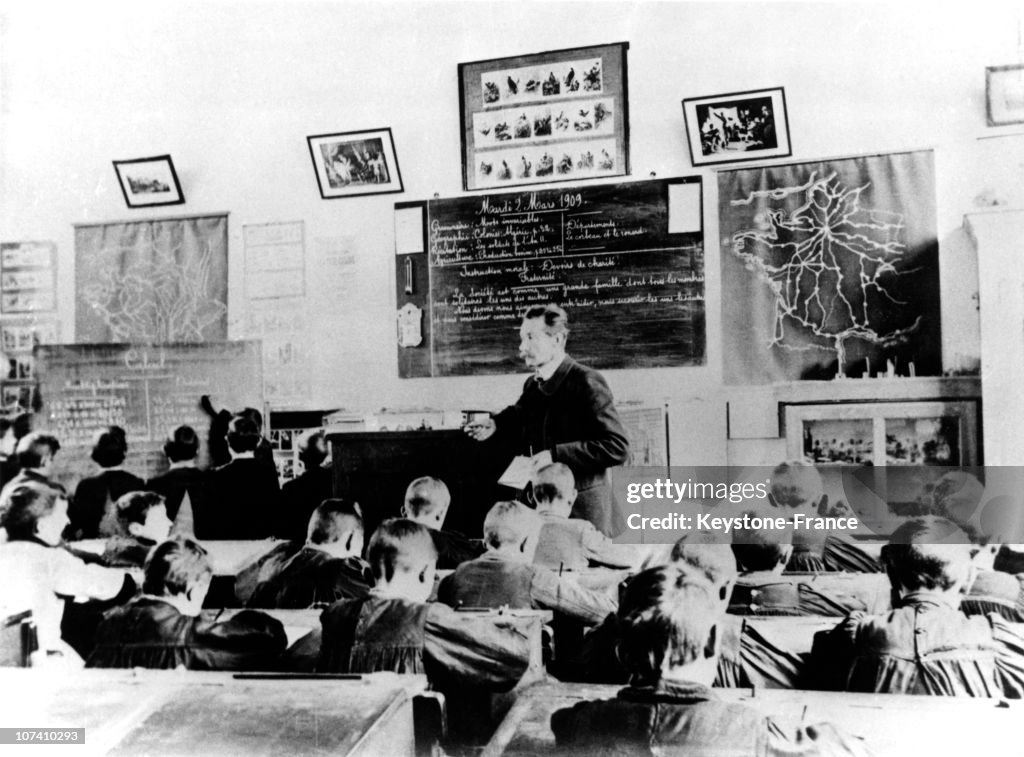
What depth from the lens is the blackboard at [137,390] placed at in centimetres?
301

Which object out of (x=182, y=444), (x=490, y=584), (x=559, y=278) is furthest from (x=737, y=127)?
(x=182, y=444)

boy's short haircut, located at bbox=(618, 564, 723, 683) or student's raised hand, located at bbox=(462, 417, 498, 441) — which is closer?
boy's short haircut, located at bbox=(618, 564, 723, 683)

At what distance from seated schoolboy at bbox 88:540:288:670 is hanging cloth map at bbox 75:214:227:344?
74 cm

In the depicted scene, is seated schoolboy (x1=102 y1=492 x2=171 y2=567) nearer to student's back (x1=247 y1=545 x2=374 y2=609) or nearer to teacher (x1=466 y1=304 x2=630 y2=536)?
student's back (x1=247 y1=545 x2=374 y2=609)

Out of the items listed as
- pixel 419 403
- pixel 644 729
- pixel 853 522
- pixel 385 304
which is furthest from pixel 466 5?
pixel 644 729

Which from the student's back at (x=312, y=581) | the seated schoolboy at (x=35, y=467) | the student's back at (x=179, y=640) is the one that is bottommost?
the student's back at (x=179, y=640)

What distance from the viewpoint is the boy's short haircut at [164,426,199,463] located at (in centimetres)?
302

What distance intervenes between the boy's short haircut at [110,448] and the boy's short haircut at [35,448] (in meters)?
0.15

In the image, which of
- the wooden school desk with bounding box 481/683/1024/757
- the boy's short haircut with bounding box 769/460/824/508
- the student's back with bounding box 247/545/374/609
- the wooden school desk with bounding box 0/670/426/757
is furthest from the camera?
the student's back with bounding box 247/545/374/609

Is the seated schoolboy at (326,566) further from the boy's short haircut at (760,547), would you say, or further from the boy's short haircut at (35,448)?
the boy's short haircut at (760,547)

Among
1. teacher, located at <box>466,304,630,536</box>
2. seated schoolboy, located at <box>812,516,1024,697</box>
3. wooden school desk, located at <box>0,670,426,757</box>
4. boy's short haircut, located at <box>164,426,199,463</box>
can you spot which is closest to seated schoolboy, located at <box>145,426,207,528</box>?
boy's short haircut, located at <box>164,426,199,463</box>

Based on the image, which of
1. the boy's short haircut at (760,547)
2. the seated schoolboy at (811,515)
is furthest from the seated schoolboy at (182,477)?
the seated schoolboy at (811,515)

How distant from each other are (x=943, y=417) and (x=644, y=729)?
4.16ft

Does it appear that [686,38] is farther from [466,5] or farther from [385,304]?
[385,304]
